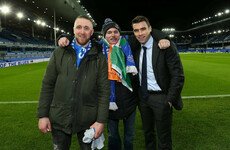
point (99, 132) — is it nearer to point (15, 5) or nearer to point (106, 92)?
point (106, 92)

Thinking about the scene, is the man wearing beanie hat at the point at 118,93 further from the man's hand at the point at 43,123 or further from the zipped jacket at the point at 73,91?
the man's hand at the point at 43,123

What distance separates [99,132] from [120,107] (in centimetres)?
54

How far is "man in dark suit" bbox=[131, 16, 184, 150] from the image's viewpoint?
213 cm

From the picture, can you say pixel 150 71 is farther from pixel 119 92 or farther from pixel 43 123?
pixel 43 123

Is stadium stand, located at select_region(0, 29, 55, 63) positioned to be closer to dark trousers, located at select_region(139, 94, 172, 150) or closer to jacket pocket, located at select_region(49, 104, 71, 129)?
jacket pocket, located at select_region(49, 104, 71, 129)

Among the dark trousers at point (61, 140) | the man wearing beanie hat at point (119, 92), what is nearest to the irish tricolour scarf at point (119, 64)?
the man wearing beanie hat at point (119, 92)

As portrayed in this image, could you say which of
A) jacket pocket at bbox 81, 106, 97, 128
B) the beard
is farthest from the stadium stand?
jacket pocket at bbox 81, 106, 97, 128

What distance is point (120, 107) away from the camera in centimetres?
221

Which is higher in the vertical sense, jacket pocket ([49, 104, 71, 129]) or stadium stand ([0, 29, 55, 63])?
stadium stand ([0, 29, 55, 63])

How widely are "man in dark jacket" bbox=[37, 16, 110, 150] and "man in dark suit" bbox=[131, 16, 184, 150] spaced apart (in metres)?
0.68

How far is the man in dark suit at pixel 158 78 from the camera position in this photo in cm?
213

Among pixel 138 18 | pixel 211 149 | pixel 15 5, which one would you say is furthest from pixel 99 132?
pixel 15 5

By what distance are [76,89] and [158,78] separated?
1.09 m

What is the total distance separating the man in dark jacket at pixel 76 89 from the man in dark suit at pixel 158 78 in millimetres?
682
